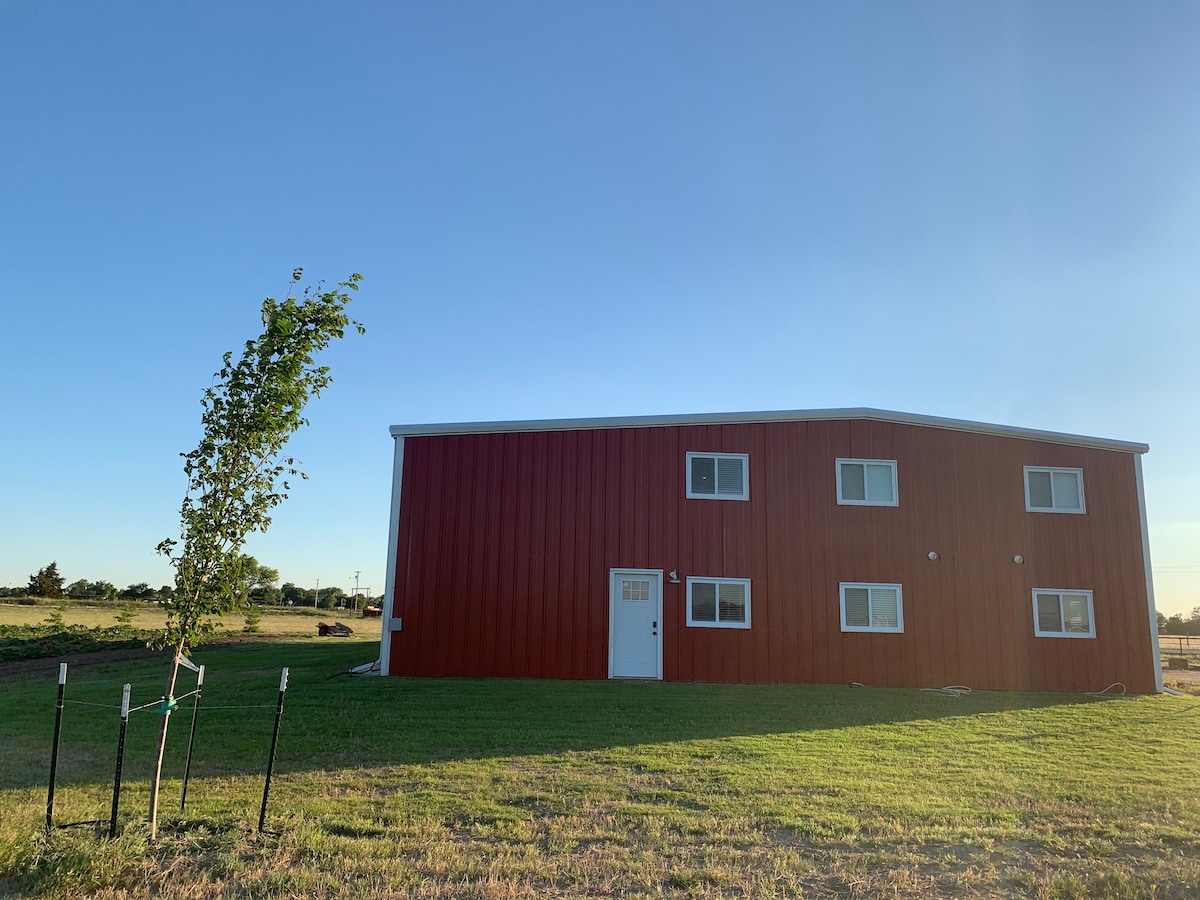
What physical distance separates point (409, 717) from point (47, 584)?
5172 centimetres

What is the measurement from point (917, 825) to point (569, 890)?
2750 mm

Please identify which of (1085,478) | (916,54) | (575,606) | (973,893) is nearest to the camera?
(973,893)

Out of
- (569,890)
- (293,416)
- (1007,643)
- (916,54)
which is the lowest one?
(569,890)

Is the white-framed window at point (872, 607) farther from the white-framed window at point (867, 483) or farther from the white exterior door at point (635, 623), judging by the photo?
the white exterior door at point (635, 623)

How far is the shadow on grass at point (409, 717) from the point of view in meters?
8.36

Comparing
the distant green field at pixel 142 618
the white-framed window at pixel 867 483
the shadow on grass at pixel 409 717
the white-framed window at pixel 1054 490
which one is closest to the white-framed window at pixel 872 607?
the shadow on grass at pixel 409 717

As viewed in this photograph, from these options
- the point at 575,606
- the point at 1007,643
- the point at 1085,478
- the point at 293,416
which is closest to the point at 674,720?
the point at 575,606

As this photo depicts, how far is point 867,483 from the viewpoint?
15.7 metres

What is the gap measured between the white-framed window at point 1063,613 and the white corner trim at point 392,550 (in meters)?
11.7

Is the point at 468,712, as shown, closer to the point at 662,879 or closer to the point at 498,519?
the point at 498,519

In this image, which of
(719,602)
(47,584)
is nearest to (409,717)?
(719,602)

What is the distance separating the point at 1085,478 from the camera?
52.9 ft

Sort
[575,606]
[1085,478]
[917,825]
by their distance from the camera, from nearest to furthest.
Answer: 1. [917,825]
2. [575,606]
3. [1085,478]

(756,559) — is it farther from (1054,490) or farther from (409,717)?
(409,717)
